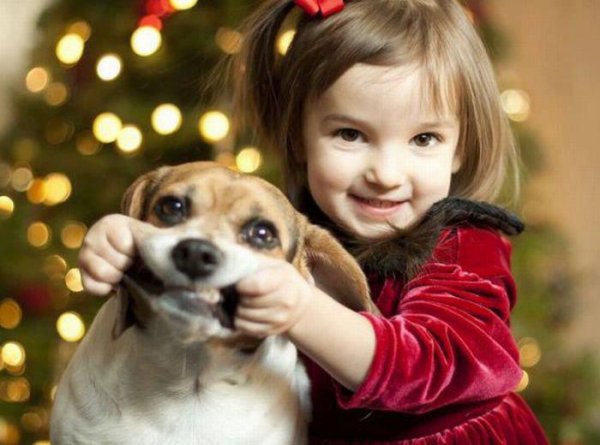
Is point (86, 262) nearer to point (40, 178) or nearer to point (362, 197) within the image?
point (362, 197)

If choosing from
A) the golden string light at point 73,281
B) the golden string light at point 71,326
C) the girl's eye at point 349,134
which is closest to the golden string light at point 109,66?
the golden string light at point 73,281

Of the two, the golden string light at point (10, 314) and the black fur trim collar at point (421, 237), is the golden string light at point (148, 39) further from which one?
the black fur trim collar at point (421, 237)

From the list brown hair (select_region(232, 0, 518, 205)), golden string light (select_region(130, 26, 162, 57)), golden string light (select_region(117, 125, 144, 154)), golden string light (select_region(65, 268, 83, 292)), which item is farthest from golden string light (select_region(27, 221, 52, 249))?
brown hair (select_region(232, 0, 518, 205))

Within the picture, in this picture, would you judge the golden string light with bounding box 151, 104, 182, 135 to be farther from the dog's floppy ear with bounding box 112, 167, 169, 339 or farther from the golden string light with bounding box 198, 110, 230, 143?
the dog's floppy ear with bounding box 112, 167, 169, 339

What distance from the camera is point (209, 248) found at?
3.20 feet

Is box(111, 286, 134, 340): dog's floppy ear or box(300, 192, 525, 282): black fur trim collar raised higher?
box(300, 192, 525, 282): black fur trim collar

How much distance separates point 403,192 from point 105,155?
3.83ft

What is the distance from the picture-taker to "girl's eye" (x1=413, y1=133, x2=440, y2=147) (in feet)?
4.72

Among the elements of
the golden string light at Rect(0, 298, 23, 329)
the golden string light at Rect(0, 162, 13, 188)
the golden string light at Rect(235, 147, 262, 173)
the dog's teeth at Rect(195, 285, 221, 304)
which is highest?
the dog's teeth at Rect(195, 285, 221, 304)

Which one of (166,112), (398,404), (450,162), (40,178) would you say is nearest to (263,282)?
(398,404)

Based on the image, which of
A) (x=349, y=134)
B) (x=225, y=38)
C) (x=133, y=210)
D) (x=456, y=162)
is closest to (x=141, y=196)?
(x=133, y=210)

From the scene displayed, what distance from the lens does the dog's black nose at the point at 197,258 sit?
0.97 metres

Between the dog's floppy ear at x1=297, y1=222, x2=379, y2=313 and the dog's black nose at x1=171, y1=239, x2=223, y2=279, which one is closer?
the dog's black nose at x1=171, y1=239, x2=223, y2=279

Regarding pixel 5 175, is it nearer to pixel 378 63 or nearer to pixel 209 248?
pixel 378 63
